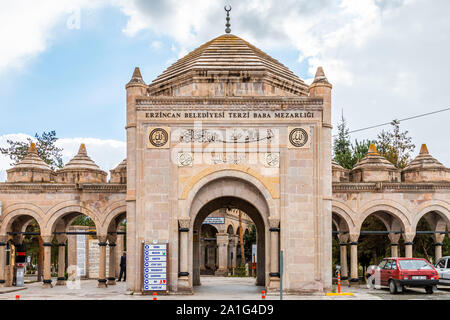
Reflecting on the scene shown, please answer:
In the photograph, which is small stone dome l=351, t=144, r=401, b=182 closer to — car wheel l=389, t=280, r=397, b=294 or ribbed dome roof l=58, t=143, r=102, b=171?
car wheel l=389, t=280, r=397, b=294

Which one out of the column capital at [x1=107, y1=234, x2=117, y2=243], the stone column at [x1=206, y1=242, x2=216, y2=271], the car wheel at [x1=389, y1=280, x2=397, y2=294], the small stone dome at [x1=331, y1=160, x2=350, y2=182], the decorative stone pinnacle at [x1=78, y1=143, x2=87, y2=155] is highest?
the decorative stone pinnacle at [x1=78, y1=143, x2=87, y2=155]

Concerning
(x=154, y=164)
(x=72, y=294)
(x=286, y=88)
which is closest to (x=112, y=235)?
(x=72, y=294)

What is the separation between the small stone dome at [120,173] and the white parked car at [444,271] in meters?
15.0

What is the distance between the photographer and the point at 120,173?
2725cm

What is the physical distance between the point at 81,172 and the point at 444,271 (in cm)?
1757

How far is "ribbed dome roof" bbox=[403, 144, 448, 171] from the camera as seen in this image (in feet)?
85.9

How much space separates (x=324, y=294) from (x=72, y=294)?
9.83 metres

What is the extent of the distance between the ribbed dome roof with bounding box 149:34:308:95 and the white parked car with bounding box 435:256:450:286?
31.3ft

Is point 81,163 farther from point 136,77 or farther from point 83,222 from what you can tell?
point 83,222

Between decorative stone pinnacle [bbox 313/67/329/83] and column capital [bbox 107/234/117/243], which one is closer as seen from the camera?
decorative stone pinnacle [bbox 313/67/329/83]

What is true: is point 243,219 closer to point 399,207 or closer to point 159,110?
point 399,207

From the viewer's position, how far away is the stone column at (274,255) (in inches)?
795

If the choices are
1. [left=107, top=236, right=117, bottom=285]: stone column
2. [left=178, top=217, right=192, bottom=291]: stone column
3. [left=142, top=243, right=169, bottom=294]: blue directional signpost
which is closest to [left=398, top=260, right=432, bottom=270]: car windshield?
[left=178, top=217, right=192, bottom=291]: stone column
